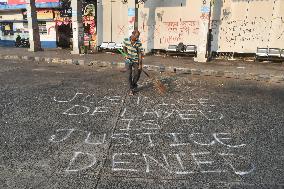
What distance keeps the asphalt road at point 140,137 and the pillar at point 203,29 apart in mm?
6052

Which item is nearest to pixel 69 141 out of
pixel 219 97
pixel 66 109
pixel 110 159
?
pixel 110 159

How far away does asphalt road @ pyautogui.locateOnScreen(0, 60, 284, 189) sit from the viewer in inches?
156

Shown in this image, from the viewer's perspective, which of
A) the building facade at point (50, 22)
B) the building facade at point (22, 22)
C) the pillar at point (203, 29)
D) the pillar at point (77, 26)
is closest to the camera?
the pillar at point (203, 29)

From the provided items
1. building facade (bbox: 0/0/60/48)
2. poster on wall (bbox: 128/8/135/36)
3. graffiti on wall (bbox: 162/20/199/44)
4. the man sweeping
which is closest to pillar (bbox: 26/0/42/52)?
building facade (bbox: 0/0/60/48)

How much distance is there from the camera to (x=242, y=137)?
5363 millimetres

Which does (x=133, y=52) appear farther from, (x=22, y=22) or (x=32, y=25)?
(x=22, y=22)

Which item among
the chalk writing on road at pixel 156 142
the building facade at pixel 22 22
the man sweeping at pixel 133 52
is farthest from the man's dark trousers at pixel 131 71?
the building facade at pixel 22 22

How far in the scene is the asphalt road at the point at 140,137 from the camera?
13.0 feet

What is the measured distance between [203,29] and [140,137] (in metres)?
10.9

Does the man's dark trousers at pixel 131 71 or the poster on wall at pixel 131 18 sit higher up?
the poster on wall at pixel 131 18

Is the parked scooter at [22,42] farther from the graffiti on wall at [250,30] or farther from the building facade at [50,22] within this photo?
the graffiti on wall at [250,30]

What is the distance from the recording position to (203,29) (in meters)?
14.7

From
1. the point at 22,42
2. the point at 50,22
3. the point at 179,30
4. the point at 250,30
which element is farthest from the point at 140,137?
the point at 22,42

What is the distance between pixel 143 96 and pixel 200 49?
8076 millimetres
